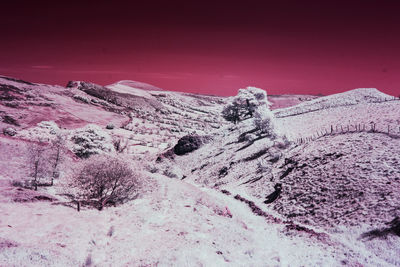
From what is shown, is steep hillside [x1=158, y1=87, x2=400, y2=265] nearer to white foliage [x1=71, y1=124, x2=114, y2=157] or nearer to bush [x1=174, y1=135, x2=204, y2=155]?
bush [x1=174, y1=135, x2=204, y2=155]

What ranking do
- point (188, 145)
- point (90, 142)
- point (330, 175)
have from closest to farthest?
point (330, 175), point (90, 142), point (188, 145)

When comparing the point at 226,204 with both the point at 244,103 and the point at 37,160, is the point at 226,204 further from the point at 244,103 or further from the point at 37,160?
the point at 244,103

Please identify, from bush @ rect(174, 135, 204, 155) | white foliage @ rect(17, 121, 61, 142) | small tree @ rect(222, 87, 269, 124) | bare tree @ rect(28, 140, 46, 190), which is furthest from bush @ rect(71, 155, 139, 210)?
small tree @ rect(222, 87, 269, 124)

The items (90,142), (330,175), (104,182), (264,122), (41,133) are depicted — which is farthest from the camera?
(41,133)

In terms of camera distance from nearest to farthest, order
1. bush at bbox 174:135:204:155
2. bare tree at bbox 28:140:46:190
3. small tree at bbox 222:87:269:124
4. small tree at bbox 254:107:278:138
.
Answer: bare tree at bbox 28:140:46:190 < small tree at bbox 254:107:278:138 < small tree at bbox 222:87:269:124 < bush at bbox 174:135:204:155

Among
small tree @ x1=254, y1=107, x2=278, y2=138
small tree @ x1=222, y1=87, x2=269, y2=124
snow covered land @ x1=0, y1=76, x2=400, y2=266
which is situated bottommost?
snow covered land @ x1=0, y1=76, x2=400, y2=266

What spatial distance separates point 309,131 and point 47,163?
38.1 m

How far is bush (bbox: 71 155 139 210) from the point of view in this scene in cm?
2223

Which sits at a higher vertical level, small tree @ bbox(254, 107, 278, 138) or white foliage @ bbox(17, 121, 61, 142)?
small tree @ bbox(254, 107, 278, 138)

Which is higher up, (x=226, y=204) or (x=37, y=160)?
(x=37, y=160)

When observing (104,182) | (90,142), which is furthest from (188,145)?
(104,182)

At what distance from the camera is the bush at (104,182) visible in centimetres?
2223

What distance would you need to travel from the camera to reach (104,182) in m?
22.3

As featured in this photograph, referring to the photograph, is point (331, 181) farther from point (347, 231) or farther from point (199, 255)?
point (199, 255)
